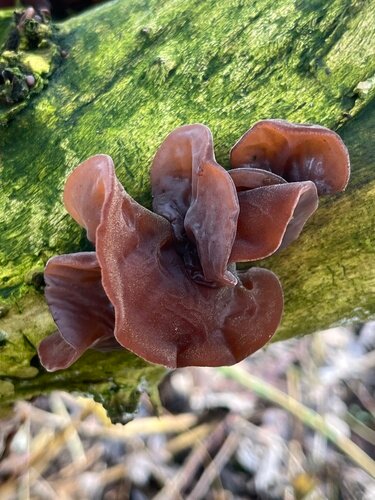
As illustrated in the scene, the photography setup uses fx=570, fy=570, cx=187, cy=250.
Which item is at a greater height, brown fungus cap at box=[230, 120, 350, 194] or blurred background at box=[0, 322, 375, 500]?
brown fungus cap at box=[230, 120, 350, 194]

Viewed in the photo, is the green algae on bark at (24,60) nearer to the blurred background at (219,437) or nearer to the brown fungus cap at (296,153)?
the brown fungus cap at (296,153)

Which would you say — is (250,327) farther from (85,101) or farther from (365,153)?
(85,101)

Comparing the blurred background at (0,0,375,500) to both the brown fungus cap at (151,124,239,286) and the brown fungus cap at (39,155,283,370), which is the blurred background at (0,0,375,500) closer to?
the brown fungus cap at (39,155,283,370)

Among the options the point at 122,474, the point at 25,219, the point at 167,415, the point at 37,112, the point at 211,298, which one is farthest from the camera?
the point at 167,415

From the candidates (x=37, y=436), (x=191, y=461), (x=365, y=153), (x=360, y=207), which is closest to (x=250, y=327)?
(x=360, y=207)

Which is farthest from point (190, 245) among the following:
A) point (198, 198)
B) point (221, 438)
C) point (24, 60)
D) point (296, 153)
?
point (221, 438)

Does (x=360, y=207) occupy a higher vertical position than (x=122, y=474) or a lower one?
higher

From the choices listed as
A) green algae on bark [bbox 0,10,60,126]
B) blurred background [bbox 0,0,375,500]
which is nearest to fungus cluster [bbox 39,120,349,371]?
green algae on bark [bbox 0,10,60,126]

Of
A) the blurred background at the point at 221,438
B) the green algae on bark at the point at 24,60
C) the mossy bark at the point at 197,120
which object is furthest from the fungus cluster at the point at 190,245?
the blurred background at the point at 221,438
